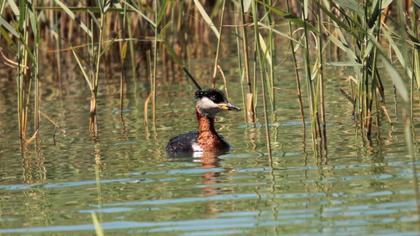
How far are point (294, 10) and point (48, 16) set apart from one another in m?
4.04

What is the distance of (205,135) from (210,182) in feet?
8.20

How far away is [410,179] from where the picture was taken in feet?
26.5

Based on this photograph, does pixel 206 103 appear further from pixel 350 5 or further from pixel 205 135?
pixel 350 5

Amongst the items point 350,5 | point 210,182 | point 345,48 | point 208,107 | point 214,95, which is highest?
point 350,5

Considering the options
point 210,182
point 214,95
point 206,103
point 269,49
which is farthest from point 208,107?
point 210,182

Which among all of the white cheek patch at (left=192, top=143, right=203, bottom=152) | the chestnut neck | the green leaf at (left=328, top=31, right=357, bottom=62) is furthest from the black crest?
the green leaf at (left=328, top=31, right=357, bottom=62)

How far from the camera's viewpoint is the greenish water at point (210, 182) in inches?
277

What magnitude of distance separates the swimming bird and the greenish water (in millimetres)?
162

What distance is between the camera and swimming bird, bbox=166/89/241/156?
426 inches

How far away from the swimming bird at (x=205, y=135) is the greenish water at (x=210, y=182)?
16 centimetres

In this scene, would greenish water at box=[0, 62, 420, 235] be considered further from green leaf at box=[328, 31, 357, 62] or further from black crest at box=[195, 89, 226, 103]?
green leaf at box=[328, 31, 357, 62]

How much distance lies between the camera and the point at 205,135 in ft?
36.8

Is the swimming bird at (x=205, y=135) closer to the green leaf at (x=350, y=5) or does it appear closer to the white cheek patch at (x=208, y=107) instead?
the white cheek patch at (x=208, y=107)

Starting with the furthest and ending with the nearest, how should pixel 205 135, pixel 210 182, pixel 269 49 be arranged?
pixel 205 135, pixel 269 49, pixel 210 182
